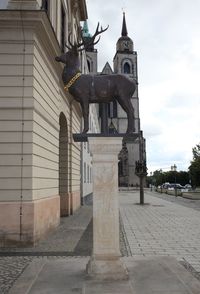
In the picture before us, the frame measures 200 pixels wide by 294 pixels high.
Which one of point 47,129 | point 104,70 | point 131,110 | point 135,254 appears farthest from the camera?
point 104,70

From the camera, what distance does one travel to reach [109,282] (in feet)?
23.1

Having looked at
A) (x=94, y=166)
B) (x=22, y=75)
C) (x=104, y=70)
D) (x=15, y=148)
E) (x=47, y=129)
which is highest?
(x=104, y=70)

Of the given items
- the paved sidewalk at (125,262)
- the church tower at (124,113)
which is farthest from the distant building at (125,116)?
the paved sidewalk at (125,262)

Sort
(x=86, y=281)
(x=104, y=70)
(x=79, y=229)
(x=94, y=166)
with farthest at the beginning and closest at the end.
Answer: (x=104, y=70)
(x=79, y=229)
(x=94, y=166)
(x=86, y=281)

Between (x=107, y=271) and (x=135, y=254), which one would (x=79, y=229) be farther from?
(x=107, y=271)

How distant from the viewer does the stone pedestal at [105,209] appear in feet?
24.3

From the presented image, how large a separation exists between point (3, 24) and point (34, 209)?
5294 mm

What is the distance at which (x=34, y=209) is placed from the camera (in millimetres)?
12031

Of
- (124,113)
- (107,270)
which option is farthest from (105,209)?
(124,113)


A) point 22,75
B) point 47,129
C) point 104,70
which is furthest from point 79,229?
point 104,70

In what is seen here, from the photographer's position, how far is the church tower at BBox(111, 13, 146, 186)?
94062mm

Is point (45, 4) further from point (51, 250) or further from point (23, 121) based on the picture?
point (51, 250)

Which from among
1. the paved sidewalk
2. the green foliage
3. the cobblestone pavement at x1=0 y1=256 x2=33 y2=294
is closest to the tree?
the paved sidewalk

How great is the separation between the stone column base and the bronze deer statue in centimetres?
235
